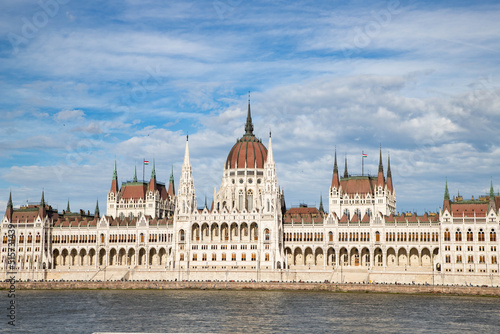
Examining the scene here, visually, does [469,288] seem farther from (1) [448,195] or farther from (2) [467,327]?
(2) [467,327]

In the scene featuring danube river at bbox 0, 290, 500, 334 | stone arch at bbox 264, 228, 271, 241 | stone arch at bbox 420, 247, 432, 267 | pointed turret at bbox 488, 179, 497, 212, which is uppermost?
pointed turret at bbox 488, 179, 497, 212

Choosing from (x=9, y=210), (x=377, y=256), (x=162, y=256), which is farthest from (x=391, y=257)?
(x=9, y=210)

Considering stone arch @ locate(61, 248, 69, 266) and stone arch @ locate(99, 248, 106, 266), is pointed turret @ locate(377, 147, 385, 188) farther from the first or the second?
stone arch @ locate(61, 248, 69, 266)

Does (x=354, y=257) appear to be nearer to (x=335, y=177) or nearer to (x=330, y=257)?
(x=330, y=257)

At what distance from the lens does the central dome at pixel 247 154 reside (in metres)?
183

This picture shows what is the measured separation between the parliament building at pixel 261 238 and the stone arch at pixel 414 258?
0.20 m

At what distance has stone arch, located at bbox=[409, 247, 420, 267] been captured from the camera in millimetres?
159125

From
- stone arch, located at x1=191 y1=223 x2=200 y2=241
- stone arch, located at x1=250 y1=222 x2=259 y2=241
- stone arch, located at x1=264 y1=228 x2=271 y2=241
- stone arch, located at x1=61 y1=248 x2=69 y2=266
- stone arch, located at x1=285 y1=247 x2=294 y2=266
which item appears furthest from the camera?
stone arch, located at x1=61 y1=248 x2=69 y2=266

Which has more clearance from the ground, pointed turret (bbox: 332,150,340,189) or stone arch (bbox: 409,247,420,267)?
pointed turret (bbox: 332,150,340,189)

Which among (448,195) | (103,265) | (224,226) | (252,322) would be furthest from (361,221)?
(252,322)

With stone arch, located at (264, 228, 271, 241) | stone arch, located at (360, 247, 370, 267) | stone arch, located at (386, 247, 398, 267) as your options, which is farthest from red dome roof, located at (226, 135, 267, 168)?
stone arch, located at (386, 247, 398, 267)

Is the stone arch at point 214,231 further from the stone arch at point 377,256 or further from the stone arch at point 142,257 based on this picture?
the stone arch at point 377,256

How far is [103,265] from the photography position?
173375 millimetres

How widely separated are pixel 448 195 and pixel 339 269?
26374 mm
